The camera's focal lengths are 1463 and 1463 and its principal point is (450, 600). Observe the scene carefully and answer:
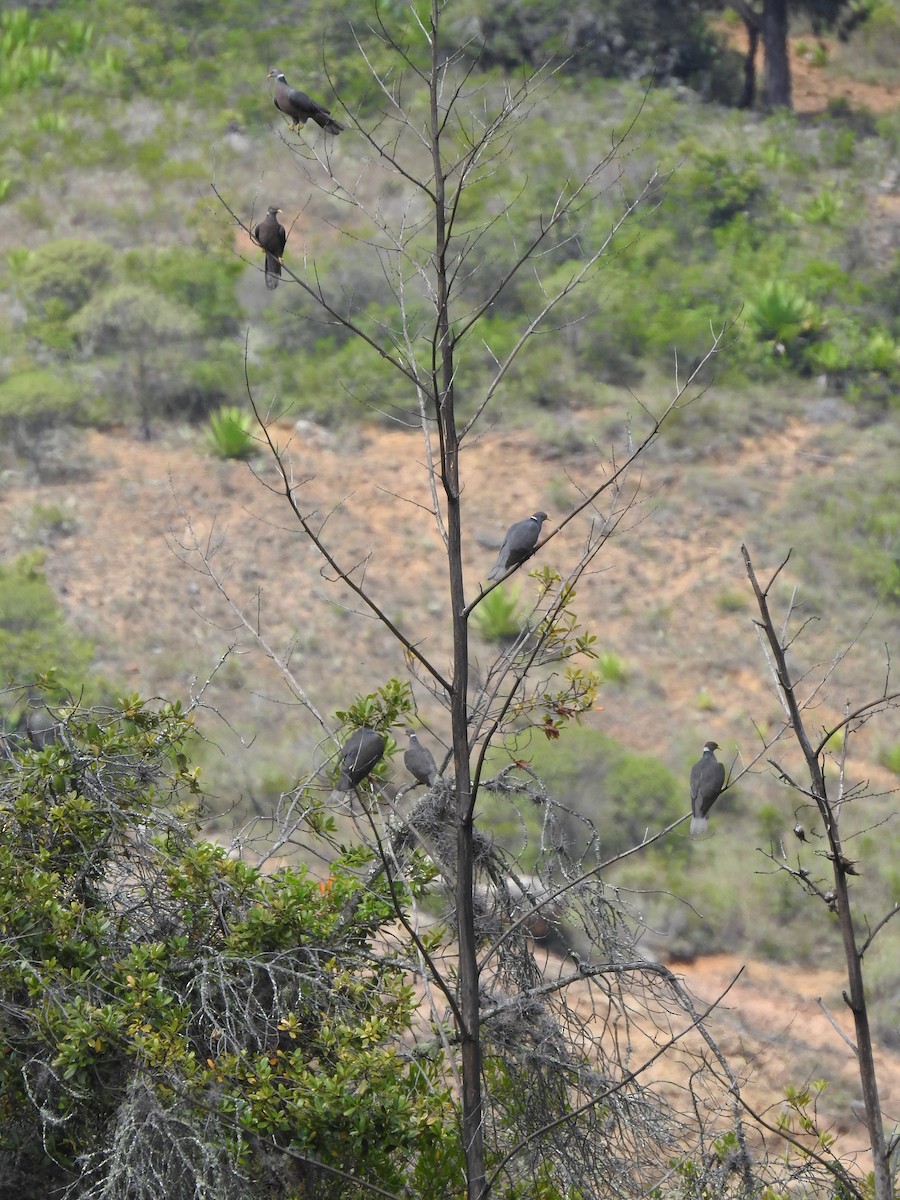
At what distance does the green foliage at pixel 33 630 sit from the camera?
37.2 feet

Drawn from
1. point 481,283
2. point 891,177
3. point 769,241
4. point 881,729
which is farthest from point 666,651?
point 891,177

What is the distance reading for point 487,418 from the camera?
1605 centimetres

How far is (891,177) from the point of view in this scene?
65.1ft

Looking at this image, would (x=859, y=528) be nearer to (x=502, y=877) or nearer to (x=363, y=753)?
(x=502, y=877)

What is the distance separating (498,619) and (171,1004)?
352 inches

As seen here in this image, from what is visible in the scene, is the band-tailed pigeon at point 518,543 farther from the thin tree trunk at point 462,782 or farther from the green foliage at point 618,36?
the green foliage at point 618,36

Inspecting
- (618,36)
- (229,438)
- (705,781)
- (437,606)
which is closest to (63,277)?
(229,438)

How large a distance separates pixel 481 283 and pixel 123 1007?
1400 cm

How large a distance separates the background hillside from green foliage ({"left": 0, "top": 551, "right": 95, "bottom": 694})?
4cm

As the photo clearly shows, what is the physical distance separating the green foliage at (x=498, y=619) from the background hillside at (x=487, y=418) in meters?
0.39

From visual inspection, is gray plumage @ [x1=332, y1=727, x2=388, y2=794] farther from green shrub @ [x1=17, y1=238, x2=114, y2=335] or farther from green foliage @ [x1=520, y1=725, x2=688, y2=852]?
green shrub @ [x1=17, y1=238, x2=114, y2=335]

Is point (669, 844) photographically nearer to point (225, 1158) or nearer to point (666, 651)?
point (666, 651)

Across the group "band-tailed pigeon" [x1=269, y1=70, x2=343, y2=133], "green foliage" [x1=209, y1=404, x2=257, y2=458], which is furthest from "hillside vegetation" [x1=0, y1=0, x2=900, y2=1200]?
"green foliage" [x1=209, y1=404, x2=257, y2=458]

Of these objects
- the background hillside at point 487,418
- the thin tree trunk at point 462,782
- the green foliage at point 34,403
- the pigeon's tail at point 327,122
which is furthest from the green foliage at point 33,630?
the thin tree trunk at point 462,782
